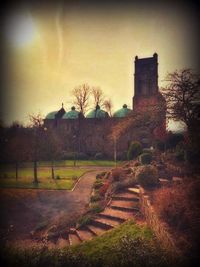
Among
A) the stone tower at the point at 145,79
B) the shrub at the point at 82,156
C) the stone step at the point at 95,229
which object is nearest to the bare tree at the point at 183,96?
the stone tower at the point at 145,79

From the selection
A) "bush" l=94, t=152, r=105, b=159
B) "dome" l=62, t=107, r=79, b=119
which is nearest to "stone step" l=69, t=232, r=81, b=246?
"bush" l=94, t=152, r=105, b=159

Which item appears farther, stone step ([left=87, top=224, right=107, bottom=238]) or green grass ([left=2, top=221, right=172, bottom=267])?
stone step ([left=87, top=224, right=107, bottom=238])

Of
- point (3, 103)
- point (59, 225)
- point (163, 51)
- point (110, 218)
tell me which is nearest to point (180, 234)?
point (110, 218)

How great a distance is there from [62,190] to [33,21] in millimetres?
7414

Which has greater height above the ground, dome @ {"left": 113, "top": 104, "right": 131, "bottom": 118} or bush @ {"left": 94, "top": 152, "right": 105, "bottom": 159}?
dome @ {"left": 113, "top": 104, "right": 131, "bottom": 118}

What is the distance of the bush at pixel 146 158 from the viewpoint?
1178 centimetres

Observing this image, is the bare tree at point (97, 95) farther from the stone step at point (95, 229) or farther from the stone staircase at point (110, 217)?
the stone step at point (95, 229)

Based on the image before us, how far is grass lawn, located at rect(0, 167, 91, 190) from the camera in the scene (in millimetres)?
10547

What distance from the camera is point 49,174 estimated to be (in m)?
11.3

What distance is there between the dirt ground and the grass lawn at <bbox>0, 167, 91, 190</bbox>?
0.23m

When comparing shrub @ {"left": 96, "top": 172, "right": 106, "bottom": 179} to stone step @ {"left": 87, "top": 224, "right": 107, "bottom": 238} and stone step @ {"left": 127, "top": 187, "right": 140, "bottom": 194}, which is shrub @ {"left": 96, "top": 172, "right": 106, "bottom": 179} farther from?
stone step @ {"left": 87, "top": 224, "right": 107, "bottom": 238}

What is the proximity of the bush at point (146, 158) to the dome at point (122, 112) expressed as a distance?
2186 mm

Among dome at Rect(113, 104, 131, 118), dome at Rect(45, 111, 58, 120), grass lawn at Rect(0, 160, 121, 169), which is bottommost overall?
grass lawn at Rect(0, 160, 121, 169)

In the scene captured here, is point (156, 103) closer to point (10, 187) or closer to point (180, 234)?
point (180, 234)
